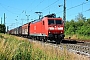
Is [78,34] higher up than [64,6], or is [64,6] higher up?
[64,6]

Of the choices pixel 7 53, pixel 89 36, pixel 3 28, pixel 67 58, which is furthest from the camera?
pixel 3 28

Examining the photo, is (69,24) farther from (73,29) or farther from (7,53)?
(7,53)

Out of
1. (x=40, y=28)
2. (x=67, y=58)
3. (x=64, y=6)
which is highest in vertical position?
(x=64, y=6)

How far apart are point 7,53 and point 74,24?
43404 millimetres

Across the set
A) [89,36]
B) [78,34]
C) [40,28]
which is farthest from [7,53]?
[78,34]

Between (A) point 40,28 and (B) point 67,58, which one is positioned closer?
(B) point 67,58

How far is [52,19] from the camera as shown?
1128 inches

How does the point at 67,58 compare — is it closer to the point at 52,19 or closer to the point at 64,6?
the point at 52,19

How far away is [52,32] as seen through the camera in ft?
92.4

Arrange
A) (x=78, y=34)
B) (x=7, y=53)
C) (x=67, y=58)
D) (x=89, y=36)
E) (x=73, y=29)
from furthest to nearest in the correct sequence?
(x=73, y=29) → (x=78, y=34) → (x=89, y=36) → (x=67, y=58) → (x=7, y=53)

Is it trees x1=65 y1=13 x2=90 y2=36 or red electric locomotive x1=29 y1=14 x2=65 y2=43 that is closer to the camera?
red electric locomotive x1=29 y1=14 x2=65 y2=43

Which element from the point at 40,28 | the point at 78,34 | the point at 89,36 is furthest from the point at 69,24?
the point at 40,28

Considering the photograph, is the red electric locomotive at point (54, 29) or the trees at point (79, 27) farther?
the trees at point (79, 27)

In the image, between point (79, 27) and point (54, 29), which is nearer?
point (54, 29)
